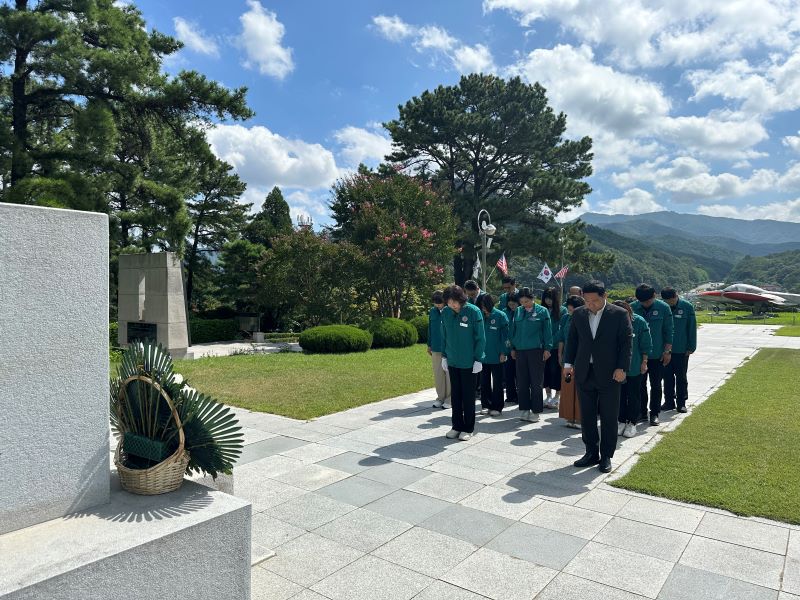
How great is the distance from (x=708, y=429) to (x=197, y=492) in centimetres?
651

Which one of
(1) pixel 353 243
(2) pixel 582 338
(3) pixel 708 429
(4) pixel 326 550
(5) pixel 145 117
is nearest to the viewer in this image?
(4) pixel 326 550

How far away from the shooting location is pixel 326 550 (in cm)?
372

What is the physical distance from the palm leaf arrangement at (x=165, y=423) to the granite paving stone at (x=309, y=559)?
38.2 inches

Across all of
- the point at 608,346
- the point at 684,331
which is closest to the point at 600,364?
the point at 608,346

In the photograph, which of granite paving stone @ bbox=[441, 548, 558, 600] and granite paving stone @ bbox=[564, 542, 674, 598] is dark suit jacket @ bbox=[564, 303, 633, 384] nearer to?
granite paving stone @ bbox=[564, 542, 674, 598]

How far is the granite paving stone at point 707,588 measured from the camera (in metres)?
3.16

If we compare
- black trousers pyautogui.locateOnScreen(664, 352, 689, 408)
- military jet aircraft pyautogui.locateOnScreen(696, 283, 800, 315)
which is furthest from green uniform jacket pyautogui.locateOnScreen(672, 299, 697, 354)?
military jet aircraft pyautogui.locateOnScreen(696, 283, 800, 315)

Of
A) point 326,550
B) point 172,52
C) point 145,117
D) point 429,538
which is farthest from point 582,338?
point 172,52

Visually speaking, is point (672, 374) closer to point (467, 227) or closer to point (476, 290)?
point (476, 290)

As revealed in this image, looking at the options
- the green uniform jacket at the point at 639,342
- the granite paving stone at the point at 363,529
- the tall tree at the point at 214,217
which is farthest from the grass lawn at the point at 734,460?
the tall tree at the point at 214,217

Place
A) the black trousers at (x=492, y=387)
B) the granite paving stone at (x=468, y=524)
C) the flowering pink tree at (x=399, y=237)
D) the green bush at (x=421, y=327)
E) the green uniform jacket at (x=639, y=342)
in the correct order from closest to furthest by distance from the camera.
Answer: the granite paving stone at (x=468, y=524)
the green uniform jacket at (x=639, y=342)
the black trousers at (x=492, y=387)
the green bush at (x=421, y=327)
the flowering pink tree at (x=399, y=237)

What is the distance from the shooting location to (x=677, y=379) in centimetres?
831

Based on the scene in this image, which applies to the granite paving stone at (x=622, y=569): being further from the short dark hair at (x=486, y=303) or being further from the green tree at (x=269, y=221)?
the green tree at (x=269, y=221)

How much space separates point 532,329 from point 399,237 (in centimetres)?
1342
